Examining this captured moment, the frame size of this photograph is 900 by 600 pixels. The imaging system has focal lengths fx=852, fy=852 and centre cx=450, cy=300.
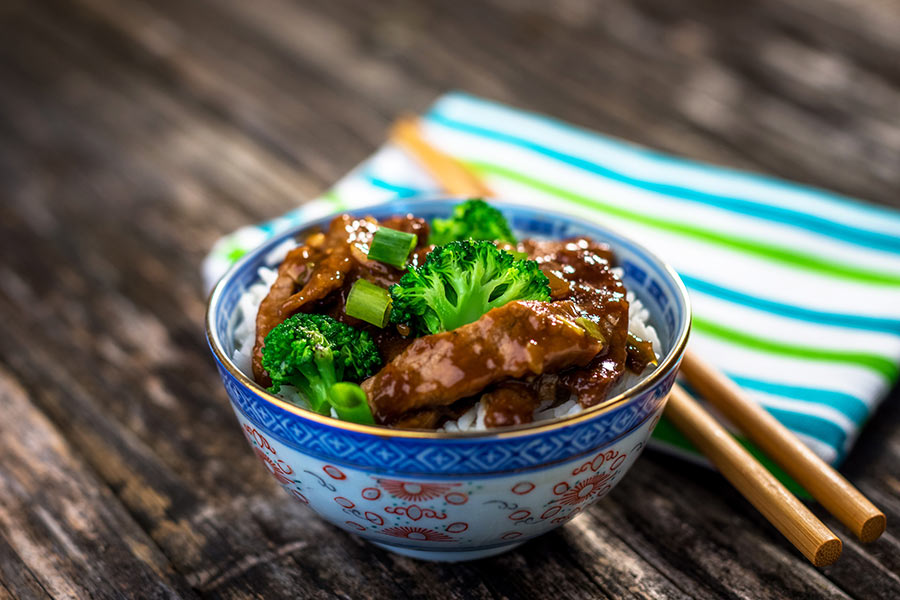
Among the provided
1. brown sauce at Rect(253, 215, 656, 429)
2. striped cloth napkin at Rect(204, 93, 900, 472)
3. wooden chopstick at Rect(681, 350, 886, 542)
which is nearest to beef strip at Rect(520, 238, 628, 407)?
brown sauce at Rect(253, 215, 656, 429)

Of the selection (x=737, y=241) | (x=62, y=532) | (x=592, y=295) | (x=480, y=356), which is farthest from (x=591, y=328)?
(x=737, y=241)

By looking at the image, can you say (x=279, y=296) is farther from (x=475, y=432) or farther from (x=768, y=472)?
(x=768, y=472)

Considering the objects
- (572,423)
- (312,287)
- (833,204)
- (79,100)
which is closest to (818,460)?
(572,423)

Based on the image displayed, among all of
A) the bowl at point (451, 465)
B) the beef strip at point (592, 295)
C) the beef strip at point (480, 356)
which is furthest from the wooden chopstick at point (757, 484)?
Result: the beef strip at point (480, 356)

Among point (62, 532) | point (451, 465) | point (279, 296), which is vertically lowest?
point (62, 532)

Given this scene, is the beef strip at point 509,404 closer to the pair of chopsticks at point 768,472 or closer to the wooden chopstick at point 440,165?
the pair of chopsticks at point 768,472
